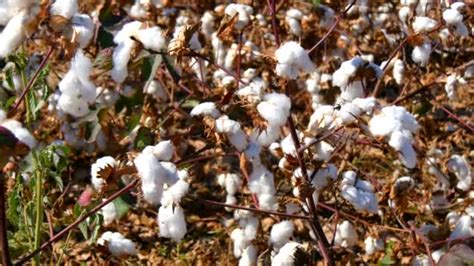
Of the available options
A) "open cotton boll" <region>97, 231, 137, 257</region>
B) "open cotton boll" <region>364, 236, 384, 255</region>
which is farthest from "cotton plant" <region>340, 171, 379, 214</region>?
"open cotton boll" <region>97, 231, 137, 257</region>

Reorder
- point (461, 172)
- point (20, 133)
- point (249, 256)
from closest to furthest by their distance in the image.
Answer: point (20, 133), point (249, 256), point (461, 172)

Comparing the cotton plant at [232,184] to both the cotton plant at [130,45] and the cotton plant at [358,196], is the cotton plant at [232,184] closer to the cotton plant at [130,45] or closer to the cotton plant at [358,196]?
the cotton plant at [358,196]

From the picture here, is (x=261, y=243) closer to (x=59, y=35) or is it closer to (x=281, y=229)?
(x=281, y=229)

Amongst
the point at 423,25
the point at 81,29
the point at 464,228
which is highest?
the point at 81,29

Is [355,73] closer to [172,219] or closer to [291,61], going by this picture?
[291,61]

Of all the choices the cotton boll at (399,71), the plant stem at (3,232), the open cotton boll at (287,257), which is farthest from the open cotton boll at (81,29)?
the cotton boll at (399,71)

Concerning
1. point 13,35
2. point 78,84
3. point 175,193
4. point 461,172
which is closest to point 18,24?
point 13,35

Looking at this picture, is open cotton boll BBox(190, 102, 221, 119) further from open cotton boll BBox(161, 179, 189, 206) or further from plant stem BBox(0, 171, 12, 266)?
plant stem BBox(0, 171, 12, 266)
